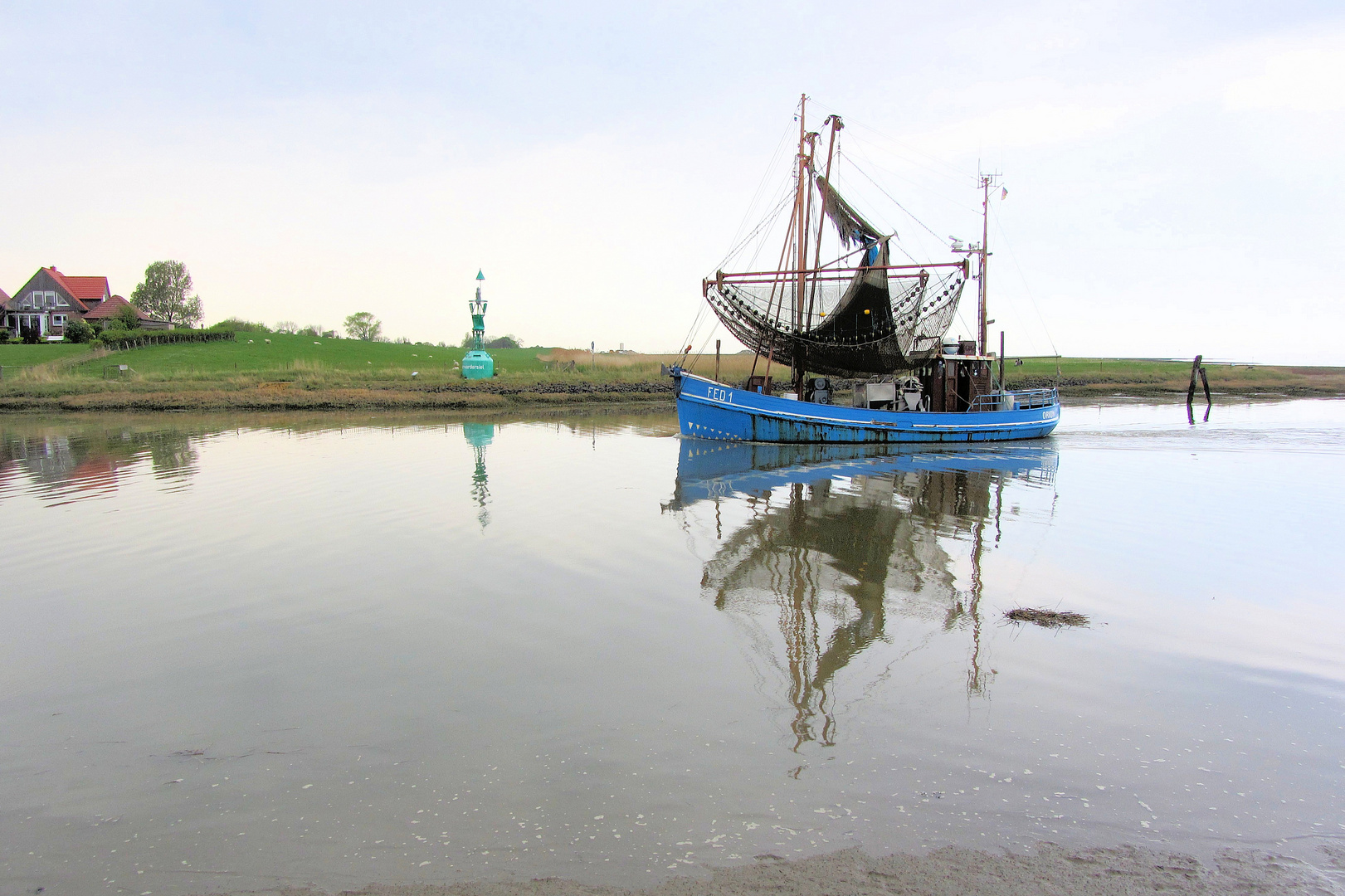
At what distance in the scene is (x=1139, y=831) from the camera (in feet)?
12.6

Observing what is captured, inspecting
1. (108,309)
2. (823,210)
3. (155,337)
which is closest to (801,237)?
(823,210)

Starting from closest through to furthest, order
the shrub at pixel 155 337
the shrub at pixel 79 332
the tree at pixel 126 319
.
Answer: the shrub at pixel 155 337, the shrub at pixel 79 332, the tree at pixel 126 319

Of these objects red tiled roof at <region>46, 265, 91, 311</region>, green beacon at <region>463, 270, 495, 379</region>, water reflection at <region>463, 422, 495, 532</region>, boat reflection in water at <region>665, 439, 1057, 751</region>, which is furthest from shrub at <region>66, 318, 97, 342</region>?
boat reflection in water at <region>665, 439, 1057, 751</region>

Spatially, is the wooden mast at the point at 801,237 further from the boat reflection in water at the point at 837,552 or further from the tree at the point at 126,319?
the tree at the point at 126,319

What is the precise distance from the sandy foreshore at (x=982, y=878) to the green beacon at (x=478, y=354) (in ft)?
154

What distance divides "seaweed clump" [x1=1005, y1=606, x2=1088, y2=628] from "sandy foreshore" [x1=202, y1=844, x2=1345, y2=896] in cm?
348

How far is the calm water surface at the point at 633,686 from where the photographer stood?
3.84m

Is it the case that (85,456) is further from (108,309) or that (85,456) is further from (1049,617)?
(108,309)

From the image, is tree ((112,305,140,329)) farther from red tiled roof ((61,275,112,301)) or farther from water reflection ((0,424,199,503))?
water reflection ((0,424,199,503))

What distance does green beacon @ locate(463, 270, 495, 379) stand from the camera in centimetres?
4762

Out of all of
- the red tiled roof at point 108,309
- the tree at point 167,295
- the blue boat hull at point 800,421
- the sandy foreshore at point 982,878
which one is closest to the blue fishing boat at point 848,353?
the blue boat hull at point 800,421

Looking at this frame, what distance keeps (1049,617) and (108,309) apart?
87702mm

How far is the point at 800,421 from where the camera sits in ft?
81.8

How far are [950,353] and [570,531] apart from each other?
21.0 metres
